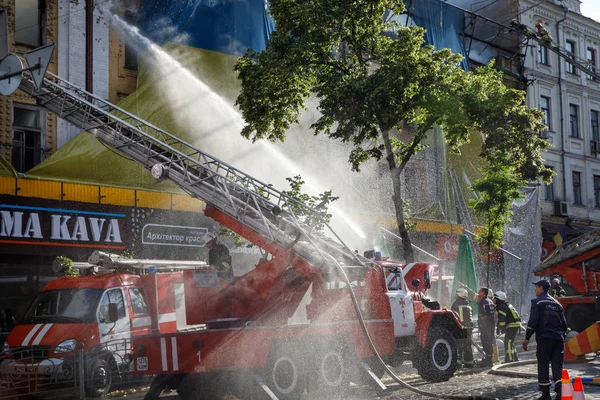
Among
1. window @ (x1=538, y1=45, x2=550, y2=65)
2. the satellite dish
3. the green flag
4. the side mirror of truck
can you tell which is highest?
window @ (x1=538, y1=45, x2=550, y2=65)

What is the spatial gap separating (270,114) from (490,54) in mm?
22912

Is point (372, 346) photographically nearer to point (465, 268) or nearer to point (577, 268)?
point (465, 268)

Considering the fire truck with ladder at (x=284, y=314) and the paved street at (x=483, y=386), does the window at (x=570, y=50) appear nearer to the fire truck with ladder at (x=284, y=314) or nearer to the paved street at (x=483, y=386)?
the paved street at (x=483, y=386)

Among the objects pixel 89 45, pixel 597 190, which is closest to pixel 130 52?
pixel 89 45

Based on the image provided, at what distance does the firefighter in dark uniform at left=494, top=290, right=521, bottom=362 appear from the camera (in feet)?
51.9

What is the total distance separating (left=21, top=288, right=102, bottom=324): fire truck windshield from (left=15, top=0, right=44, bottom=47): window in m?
9.80

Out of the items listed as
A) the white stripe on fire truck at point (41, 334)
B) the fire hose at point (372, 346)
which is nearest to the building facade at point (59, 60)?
the white stripe on fire truck at point (41, 334)

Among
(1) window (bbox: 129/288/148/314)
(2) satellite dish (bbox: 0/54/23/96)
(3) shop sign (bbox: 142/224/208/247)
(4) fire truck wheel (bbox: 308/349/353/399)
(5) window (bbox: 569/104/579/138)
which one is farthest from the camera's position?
(5) window (bbox: 569/104/579/138)

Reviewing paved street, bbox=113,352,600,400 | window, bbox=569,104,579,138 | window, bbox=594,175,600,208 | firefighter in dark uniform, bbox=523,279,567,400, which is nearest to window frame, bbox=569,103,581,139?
window, bbox=569,104,579,138

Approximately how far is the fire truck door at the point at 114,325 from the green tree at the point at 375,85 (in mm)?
6027

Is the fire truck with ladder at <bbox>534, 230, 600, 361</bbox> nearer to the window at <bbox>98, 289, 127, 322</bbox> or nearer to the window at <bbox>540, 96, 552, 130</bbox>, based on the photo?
the window at <bbox>98, 289, 127, 322</bbox>

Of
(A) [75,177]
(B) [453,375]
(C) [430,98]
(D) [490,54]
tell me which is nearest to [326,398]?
(B) [453,375]

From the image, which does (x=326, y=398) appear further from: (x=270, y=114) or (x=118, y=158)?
(x=118, y=158)

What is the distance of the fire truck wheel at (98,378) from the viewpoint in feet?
41.5
